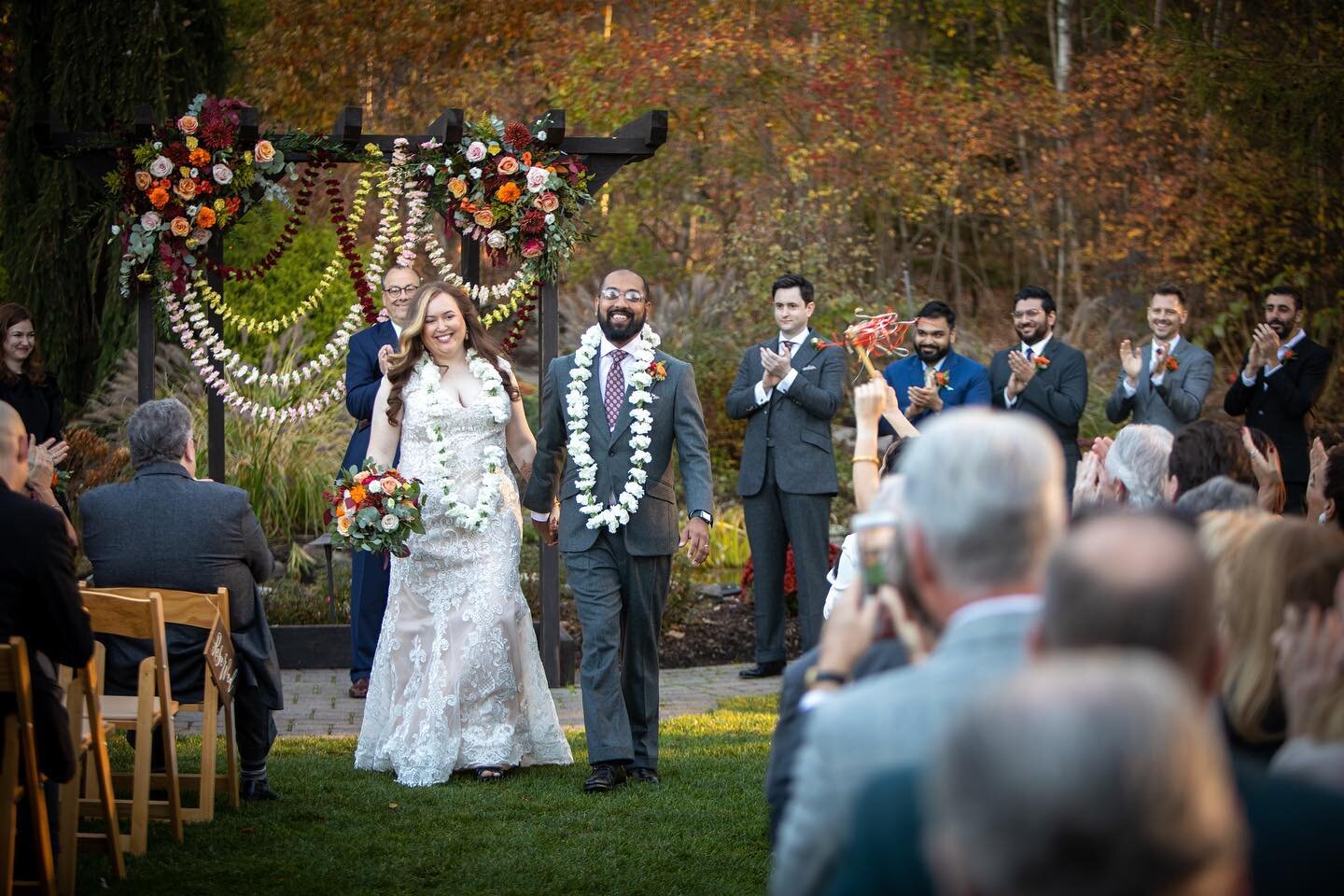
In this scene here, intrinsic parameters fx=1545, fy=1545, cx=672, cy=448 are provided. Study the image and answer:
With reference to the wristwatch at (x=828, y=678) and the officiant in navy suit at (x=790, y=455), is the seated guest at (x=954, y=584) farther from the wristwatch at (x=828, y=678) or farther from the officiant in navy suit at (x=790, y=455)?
the officiant in navy suit at (x=790, y=455)

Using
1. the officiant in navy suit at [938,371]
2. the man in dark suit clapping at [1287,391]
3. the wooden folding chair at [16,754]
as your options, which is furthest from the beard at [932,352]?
the wooden folding chair at [16,754]

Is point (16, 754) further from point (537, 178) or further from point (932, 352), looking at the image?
point (932, 352)

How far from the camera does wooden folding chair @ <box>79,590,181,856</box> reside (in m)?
5.62

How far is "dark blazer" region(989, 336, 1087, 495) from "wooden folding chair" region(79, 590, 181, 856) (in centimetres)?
547

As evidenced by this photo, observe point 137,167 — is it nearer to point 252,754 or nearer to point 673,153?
point 252,754

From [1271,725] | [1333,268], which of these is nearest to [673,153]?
[1333,268]

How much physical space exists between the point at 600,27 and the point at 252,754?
56.1ft

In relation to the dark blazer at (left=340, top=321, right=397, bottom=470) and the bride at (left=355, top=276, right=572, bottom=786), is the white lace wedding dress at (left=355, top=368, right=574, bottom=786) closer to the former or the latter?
the bride at (left=355, top=276, right=572, bottom=786)

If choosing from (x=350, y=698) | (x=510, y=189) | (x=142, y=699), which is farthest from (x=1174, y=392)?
(x=142, y=699)

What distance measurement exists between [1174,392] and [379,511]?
195 inches

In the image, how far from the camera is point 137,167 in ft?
29.1

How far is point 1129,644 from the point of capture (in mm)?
2105

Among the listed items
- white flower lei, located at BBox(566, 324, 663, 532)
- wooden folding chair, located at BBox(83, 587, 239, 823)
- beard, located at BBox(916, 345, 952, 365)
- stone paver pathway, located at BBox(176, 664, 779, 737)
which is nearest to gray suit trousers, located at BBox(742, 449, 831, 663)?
stone paver pathway, located at BBox(176, 664, 779, 737)

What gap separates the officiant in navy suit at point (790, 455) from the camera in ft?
30.6
